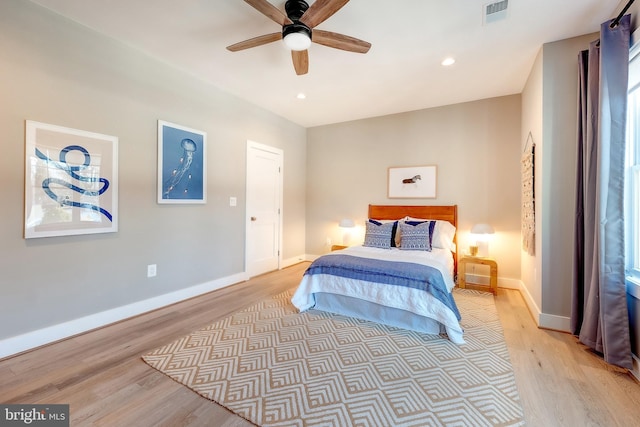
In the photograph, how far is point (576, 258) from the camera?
2.32 metres

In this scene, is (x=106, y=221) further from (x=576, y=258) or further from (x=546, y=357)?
(x=576, y=258)

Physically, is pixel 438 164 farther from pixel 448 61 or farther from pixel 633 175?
pixel 633 175

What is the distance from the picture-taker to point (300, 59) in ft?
7.84

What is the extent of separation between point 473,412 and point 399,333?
3.10ft

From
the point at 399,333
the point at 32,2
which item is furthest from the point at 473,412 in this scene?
the point at 32,2

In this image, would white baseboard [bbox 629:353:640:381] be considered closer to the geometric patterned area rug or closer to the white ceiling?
the geometric patterned area rug

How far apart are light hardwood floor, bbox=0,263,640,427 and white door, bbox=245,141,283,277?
1.75 metres

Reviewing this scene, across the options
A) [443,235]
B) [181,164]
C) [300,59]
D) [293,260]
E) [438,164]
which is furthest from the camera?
[293,260]

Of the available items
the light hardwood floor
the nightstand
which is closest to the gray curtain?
the light hardwood floor

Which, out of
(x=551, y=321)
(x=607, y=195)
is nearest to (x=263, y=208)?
(x=551, y=321)

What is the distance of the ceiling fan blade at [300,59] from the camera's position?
2299 millimetres

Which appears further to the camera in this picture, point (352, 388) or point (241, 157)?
point (241, 157)

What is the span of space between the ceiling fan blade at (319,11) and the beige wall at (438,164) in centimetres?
289

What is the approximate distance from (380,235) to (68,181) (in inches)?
135
